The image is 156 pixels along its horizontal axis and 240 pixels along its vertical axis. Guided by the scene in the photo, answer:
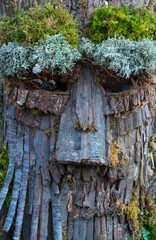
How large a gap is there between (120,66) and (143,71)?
32 cm

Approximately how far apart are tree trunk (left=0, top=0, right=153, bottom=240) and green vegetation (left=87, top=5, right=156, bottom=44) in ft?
0.51

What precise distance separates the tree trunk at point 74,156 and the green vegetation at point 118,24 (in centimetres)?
16

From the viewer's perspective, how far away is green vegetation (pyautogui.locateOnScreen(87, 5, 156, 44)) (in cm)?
220

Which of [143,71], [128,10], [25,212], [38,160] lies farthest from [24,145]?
[128,10]

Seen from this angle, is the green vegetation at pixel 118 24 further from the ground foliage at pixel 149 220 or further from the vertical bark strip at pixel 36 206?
the ground foliage at pixel 149 220

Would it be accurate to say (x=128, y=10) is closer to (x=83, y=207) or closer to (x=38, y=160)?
(x=38, y=160)

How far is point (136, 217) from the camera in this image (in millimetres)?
2686

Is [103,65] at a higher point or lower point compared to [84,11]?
lower

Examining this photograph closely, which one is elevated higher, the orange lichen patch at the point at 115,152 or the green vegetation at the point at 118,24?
the green vegetation at the point at 118,24

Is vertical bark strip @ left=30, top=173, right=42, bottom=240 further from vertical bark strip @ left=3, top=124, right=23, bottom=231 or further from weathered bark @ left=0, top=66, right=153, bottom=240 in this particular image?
vertical bark strip @ left=3, top=124, right=23, bottom=231

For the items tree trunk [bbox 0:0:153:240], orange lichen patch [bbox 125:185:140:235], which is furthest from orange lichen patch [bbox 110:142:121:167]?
orange lichen patch [bbox 125:185:140:235]

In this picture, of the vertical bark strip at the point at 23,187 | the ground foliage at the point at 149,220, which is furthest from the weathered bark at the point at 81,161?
the ground foliage at the point at 149,220

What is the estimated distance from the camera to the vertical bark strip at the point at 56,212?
7.79 ft

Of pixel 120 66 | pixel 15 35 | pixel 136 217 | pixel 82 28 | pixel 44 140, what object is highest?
pixel 82 28
